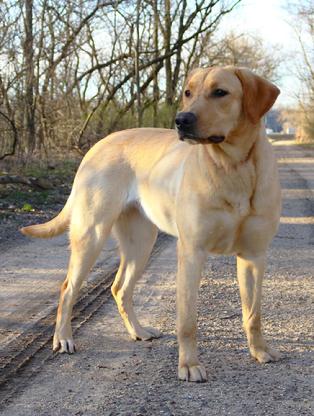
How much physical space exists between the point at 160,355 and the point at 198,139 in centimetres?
149

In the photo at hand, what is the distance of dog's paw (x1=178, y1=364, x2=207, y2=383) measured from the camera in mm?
3838

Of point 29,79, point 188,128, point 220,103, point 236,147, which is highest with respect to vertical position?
point 29,79

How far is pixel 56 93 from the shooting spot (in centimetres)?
1941

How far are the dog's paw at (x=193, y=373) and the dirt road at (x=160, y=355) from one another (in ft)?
0.17

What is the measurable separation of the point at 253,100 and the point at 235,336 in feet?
5.72

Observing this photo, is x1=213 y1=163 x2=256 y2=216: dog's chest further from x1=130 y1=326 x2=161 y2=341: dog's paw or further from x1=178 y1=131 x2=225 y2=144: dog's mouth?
x1=130 y1=326 x2=161 y2=341: dog's paw

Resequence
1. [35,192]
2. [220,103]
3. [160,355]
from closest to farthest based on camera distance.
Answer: [220,103]
[160,355]
[35,192]

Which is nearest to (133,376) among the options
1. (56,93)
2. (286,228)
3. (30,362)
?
(30,362)

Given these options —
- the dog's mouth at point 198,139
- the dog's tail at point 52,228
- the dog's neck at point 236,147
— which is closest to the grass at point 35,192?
the dog's tail at point 52,228

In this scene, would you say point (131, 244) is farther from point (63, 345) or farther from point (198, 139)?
point (198, 139)

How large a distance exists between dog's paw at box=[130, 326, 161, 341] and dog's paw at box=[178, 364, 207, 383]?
78 cm

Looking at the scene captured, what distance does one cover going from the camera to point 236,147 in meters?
3.96

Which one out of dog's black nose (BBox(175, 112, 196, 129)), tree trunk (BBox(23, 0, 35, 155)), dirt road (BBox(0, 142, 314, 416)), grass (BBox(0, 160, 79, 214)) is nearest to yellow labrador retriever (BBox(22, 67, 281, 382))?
dog's black nose (BBox(175, 112, 196, 129))

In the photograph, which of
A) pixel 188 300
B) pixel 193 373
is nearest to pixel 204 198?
pixel 188 300
